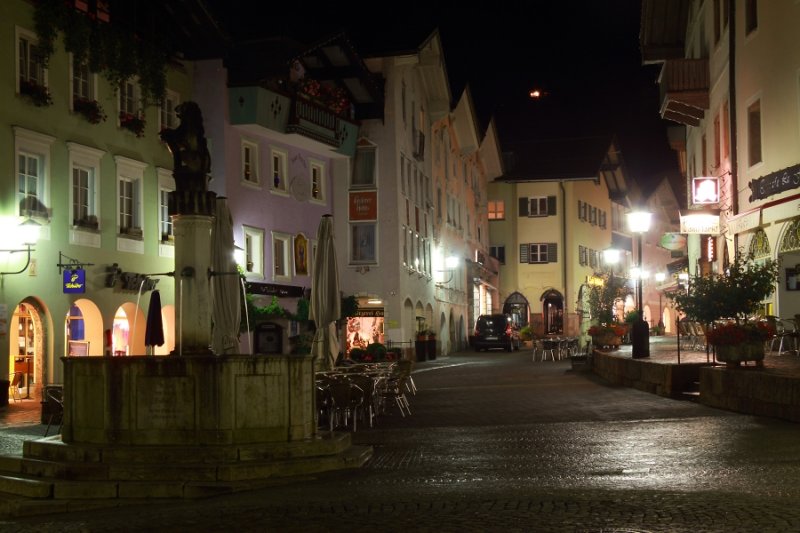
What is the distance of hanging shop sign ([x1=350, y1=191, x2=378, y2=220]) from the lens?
141 feet

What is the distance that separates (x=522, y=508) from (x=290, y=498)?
2522 millimetres

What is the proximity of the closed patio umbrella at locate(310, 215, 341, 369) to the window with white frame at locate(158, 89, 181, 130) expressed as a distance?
398 inches

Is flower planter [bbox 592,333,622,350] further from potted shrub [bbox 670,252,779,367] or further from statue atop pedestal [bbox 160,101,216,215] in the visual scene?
statue atop pedestal [bbox 160,101,216,215]

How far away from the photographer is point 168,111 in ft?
107

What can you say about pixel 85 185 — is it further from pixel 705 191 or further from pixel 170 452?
pixel 170 452

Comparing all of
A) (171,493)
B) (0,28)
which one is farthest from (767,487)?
(0,28)

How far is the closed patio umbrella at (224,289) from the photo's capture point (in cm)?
1852

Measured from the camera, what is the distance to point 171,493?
39.9ft

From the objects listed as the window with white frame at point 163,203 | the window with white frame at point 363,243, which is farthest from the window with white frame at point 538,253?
the window with white frame at point 163,203

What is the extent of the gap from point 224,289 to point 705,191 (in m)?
16.6

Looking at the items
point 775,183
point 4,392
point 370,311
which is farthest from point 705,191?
point 4,392

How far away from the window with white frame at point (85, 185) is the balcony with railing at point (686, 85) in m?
16.6

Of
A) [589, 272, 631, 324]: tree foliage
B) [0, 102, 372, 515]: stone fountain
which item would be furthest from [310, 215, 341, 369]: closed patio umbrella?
[589, 272, 631, 324]: tree foliage

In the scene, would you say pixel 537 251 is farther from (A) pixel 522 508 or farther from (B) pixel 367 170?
(A) pixel 522 508
